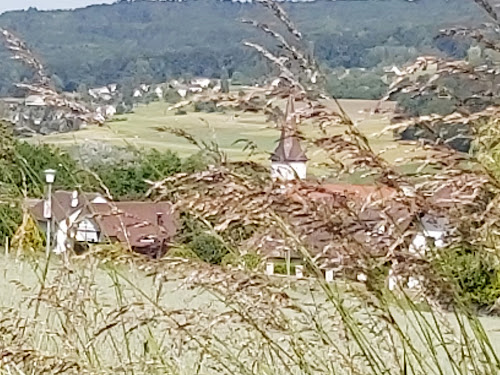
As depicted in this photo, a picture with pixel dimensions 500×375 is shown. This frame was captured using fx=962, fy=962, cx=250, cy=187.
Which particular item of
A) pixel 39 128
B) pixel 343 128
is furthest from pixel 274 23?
pixel 39 128

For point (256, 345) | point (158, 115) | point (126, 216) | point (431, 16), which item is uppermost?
point (431, 16)

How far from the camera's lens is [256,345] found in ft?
5.64

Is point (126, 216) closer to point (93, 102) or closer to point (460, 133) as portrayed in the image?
point (93, 102)

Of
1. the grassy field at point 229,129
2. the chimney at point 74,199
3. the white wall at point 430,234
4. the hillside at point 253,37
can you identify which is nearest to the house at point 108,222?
the chimney at point 74,199

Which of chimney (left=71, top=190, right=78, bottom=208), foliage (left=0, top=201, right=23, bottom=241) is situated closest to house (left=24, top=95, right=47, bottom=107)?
chimney (left=71, top=190, right=78, bottom=208)

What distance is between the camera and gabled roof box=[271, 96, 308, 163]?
1.33 m

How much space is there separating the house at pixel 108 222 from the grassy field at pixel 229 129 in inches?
4.6

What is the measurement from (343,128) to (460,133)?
167 millimetres

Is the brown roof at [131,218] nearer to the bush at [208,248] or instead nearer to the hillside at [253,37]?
the bush at [208,248]

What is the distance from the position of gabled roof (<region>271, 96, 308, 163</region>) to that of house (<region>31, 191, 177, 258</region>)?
7.3 inches

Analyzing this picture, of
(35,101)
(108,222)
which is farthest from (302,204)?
(108,222)

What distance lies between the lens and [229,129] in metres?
1.40

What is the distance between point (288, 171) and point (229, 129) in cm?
11

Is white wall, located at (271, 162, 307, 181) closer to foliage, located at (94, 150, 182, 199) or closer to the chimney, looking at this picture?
foliage, located at (94, 150, 182, 199)
